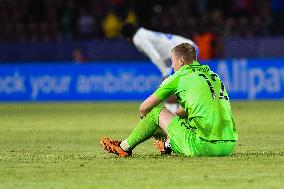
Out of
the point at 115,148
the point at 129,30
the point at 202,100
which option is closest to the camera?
the point at 202,100

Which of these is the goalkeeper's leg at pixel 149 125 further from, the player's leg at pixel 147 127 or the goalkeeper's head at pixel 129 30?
the goalkeeper's head at pixel 129 30

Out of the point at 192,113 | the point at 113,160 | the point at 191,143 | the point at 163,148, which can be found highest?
the point at 192,113

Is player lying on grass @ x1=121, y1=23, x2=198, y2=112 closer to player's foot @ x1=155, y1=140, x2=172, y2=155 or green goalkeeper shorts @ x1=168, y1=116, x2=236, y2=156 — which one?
player's foot @ x1=155, y1=140, x2=172, y2=155

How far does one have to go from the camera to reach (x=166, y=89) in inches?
448

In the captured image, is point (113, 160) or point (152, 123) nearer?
point (152, 123)

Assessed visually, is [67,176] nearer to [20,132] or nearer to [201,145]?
[201,145]

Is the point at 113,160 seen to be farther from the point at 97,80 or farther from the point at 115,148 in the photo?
the point at 97,80

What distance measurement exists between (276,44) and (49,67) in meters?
6.78

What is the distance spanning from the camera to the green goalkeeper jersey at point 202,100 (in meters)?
11.3

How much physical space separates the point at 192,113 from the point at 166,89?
42 cm

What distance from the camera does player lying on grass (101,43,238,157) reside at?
1130 cm

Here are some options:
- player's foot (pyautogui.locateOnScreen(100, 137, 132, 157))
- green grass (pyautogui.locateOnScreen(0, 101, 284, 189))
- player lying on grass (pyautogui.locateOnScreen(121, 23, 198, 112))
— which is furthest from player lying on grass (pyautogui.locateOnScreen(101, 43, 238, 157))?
player lying on grass (pyautogui.locateOnScreen(121, 23, 198, 112))

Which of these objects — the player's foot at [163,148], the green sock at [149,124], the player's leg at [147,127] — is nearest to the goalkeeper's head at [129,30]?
the player's foot at [163,148]

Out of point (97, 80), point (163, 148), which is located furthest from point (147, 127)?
point (97, 80)
